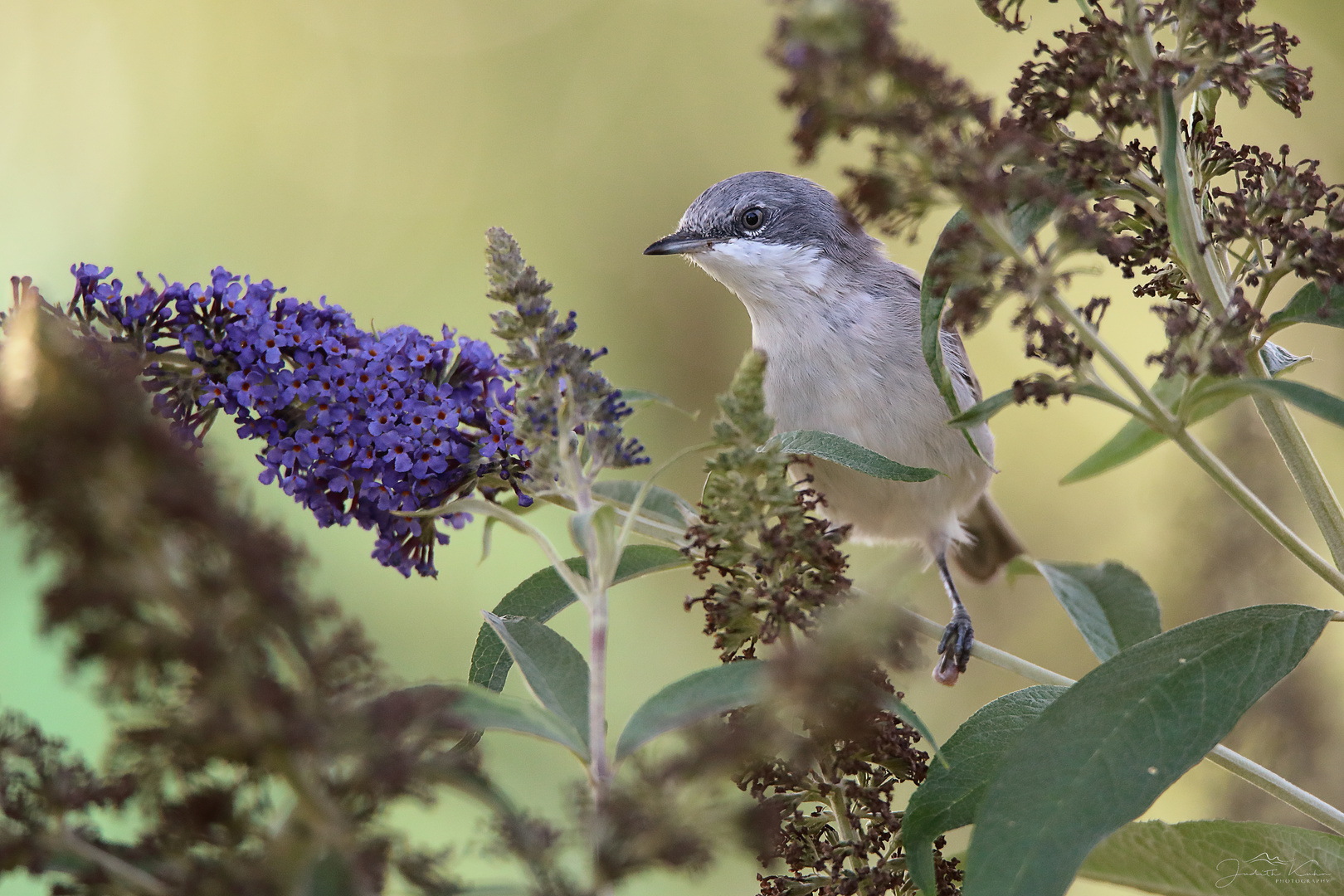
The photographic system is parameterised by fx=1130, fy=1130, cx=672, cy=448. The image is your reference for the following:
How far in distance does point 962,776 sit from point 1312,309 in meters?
0.68

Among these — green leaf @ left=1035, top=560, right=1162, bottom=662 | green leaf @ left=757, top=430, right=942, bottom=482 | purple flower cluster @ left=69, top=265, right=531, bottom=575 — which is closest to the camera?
green leaf @ left=757, top=430, right=942, bottom=482

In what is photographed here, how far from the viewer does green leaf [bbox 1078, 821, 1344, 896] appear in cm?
129

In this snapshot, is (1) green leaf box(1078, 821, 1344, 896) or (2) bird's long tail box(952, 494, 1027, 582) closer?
(1) green leaf box(1078, 821, 1344, 896)

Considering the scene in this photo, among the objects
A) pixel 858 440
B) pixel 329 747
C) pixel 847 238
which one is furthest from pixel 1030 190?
pixel 847 238

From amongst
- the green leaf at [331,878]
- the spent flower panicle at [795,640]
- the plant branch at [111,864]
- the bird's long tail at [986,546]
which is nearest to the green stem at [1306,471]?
the spent flower panicle at [795,640]

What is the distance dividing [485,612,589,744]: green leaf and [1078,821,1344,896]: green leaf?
66 cm

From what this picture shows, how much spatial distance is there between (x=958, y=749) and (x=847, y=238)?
Answer: 241 centimetres

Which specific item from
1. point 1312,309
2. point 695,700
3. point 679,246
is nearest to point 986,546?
point 679,246

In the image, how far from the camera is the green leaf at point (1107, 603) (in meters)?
1.85

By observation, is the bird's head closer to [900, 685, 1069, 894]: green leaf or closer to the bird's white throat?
the bird's white throat

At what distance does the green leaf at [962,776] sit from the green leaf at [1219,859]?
0.54 ft

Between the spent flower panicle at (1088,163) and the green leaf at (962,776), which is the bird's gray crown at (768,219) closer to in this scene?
the spent flower panicle at (1088,163)

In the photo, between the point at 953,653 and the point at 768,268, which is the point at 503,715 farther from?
the point at 768,268

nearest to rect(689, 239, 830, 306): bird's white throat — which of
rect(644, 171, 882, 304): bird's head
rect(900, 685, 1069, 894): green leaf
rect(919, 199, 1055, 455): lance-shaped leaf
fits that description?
rect(644, 171, 882, 304): bird's head
